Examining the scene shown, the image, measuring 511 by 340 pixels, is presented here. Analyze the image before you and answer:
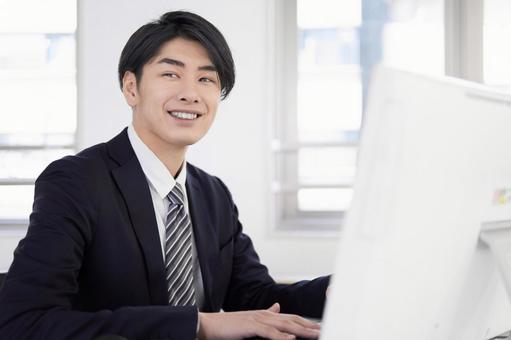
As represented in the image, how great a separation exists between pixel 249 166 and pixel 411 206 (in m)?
2.85

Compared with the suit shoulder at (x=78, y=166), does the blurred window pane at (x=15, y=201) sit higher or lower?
lower

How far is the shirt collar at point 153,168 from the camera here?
5.12 ft

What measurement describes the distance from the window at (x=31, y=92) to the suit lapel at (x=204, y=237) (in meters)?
2.19

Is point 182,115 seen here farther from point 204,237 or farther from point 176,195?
point 204,237

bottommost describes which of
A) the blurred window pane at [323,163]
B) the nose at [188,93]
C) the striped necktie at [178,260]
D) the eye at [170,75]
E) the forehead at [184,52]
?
the striped necktie at [178,260]

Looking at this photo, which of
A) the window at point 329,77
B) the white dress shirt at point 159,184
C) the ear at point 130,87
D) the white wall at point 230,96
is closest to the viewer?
the white dress shirt at point 159,184

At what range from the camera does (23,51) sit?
378cm

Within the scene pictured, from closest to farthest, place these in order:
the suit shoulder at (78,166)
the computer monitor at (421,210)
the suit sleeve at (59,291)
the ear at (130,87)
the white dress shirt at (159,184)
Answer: the computer monitor at (421,210) → the suit sleeve at (59,291) → the suit shoulder at (78,166) → the white dress shirt at (159,184) → the ear at (130,87)

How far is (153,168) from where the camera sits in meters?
1.57

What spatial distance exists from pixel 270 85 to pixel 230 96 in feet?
0.73

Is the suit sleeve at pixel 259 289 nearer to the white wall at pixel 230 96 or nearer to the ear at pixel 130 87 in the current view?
the ear at pixel 130 87

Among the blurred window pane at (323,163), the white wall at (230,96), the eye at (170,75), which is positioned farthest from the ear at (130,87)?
the blurred window pane at (323,163)

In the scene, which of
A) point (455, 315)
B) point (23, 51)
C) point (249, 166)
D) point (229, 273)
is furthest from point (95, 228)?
point (23, 51)

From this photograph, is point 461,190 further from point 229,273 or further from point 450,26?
point 450,26
